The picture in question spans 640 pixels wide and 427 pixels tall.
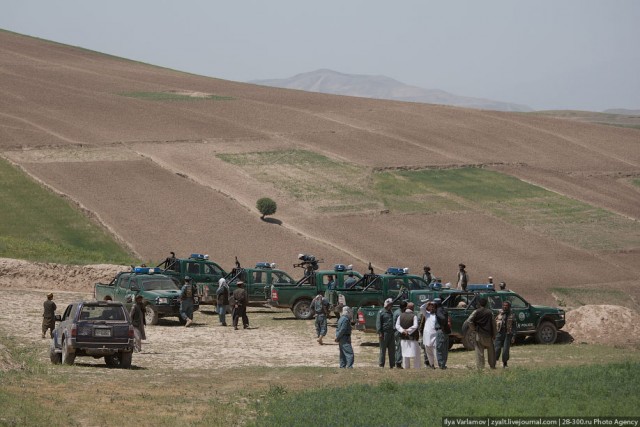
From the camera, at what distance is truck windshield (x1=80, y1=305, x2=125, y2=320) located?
22844mm

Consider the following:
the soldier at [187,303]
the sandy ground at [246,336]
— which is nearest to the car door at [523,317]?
the sandy ground at [246,336]

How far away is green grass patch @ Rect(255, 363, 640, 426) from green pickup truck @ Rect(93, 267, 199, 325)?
49.1 feet

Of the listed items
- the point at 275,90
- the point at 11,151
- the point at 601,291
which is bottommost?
the point at 601,291

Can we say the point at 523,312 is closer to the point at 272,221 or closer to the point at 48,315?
the point at 48,315

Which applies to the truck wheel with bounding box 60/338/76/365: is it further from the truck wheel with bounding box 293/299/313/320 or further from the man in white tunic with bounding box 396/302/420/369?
the truck wheel with bounding box 293/299/313/320

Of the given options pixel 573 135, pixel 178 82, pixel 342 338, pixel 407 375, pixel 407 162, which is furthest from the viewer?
pixel 178 82

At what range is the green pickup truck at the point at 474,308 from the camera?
27.4 m

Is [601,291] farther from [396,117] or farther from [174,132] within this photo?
[396,117]

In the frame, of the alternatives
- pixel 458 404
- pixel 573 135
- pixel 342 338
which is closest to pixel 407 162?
pixel 573 135

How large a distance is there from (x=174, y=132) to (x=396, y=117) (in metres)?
23.6

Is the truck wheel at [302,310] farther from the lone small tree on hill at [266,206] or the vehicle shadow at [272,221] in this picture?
the vehicle shadow at [272,221]

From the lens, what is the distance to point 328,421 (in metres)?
15.1

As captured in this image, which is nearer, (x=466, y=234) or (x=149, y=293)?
(x=149, y=293)

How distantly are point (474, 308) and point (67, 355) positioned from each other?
35.9 ft
